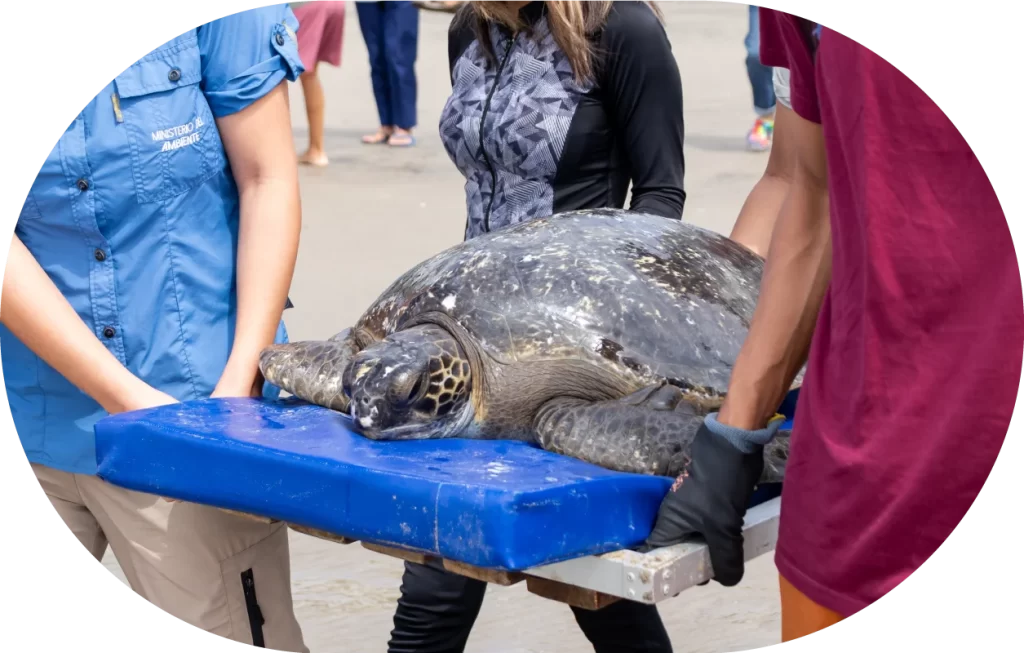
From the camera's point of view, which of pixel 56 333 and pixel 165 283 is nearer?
pixel 56 333

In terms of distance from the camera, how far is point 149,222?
171 centimetres

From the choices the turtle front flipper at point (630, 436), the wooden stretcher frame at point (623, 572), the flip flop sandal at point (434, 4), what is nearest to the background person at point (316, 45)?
the flip flop sandal at point (434, 4)

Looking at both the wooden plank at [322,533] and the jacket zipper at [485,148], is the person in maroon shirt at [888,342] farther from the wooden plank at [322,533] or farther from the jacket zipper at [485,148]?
the jacket zipper at [485,148]

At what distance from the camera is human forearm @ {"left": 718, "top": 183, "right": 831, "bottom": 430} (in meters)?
1.34

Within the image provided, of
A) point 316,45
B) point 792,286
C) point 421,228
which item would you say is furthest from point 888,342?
point 316,45

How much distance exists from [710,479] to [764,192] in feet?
2.79

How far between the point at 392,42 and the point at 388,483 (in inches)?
Result: 258

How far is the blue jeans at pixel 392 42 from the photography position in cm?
753

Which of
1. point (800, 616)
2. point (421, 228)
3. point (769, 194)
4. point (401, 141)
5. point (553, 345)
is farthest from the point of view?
point (401, 141)

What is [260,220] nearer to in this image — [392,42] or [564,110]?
[564,110]

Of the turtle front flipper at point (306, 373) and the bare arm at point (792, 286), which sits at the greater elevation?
the bare arm at point (792, 286)

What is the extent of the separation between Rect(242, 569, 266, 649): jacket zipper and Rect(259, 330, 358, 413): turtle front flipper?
Answer: 287mm

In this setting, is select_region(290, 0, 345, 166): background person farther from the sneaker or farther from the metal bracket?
the metal bracket

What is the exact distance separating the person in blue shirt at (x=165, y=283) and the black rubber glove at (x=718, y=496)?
0.69 m
